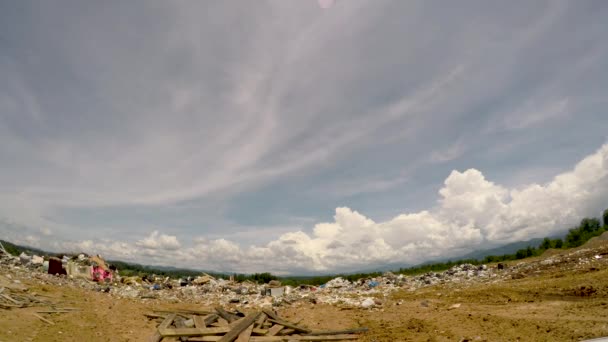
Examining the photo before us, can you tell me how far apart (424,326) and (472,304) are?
3052 mm

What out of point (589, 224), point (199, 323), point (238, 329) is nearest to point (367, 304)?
point (238, 329)

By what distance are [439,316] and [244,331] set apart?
5.19m

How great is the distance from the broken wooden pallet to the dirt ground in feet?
2.35

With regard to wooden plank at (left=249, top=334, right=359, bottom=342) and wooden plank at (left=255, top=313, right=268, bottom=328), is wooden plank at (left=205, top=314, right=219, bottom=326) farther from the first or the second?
wooden plank at (left=249, top=334, right=359, bottom=342)

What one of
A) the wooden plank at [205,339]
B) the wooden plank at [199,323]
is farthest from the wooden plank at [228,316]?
the wooden plank at [205,339]

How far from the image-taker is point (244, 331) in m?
8.09

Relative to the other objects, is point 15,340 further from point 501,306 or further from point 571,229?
point 571,229

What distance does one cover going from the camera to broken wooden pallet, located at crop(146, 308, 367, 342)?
25.8 feet

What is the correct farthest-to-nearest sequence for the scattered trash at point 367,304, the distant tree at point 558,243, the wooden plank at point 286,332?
1. the distant tree at point 558,243
2. the scattered trash at point 367,304
3. the wooden plank at point 286,332

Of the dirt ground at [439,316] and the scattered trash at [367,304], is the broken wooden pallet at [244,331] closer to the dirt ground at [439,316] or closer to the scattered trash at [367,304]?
the dirt ground at [439,316]

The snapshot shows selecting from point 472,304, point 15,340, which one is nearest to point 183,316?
point 15,340

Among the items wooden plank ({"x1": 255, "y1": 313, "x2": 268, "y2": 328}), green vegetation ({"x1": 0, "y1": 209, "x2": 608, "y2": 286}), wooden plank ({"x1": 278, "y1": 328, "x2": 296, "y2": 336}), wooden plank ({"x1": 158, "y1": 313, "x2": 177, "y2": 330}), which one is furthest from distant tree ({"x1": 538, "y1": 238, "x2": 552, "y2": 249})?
wooden plank ({"x1": 158, "y1": 313, "x2": 177, "y2": 330})

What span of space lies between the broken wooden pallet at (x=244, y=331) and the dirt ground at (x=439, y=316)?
0.72m

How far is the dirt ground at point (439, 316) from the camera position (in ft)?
23.2
